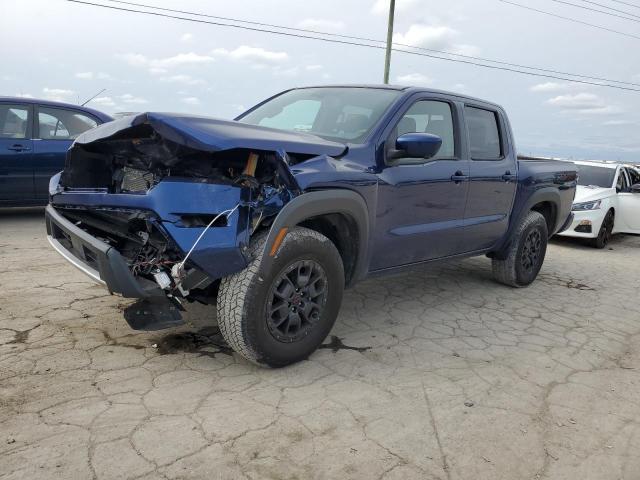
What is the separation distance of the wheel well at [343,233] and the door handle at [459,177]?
125 centimetres

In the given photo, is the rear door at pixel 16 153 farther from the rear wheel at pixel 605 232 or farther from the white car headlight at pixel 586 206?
the rear wheel at pixel 605 232

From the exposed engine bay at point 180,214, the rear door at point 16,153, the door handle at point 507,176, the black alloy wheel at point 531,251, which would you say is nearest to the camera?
the exposed engine bay at point 180,214

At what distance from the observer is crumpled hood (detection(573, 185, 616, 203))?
348 inches

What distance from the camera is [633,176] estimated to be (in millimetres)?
10094

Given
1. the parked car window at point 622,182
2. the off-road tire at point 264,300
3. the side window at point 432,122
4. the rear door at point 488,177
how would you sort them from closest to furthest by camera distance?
1. the off-road tire at point 264,300
2. the side window at point 432,122
3. the rear door at point 488,177
4. the parked car window at point 622,182

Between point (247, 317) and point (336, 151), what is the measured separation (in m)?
1.19

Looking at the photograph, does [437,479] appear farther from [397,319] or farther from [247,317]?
[397,319]

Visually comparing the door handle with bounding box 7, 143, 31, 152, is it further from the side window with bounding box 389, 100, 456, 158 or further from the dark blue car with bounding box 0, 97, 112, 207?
the side window with bounding box 389, 100, 456, 158

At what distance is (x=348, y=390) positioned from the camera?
10.2ft

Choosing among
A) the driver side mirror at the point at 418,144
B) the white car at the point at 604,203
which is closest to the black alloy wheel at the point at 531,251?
the driver side mirror at the point at 418,144

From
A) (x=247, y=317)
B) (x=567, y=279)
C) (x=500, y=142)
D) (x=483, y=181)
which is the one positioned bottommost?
(x=567, y=279)

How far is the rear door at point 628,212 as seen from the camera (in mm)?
9297

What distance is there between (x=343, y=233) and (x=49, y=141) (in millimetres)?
5392

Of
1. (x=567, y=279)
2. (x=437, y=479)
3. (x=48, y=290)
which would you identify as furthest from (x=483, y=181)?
(x=48, y=290)
